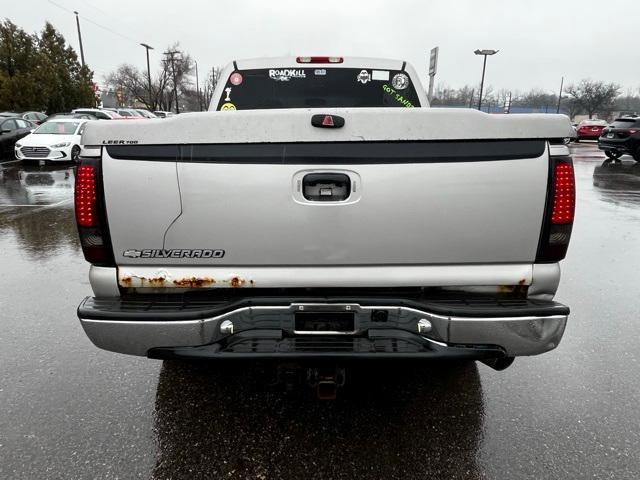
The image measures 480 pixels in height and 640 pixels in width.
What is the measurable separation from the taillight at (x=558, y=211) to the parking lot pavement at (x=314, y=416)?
105 cm

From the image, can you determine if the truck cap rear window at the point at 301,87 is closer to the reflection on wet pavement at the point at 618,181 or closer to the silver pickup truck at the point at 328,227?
the silver pickup truck at the point at 328,227

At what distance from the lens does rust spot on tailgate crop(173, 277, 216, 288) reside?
226 centimetres

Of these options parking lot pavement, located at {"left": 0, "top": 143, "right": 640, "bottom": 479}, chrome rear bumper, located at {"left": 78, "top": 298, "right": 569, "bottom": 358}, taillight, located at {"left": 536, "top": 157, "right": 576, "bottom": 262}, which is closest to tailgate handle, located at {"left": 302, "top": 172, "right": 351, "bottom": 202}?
chrome rear bumper, located at {"left": 78, "top": 298, "right": 569, "bottom": 358}

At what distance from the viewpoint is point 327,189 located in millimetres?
2166

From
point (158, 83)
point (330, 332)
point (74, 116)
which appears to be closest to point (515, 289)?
point (330, 332)

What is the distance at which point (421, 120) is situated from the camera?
6.97ft

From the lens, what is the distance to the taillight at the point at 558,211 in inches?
84.3

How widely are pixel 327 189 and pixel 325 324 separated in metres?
0.63

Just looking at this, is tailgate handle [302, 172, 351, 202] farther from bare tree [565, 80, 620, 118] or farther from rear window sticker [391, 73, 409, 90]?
bare tree [565, 80, 620, 118]

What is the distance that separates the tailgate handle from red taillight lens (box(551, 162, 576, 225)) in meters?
0.95

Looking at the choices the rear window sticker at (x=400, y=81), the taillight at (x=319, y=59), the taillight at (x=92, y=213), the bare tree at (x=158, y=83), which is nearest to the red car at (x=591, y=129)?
the rear window sticker at (x=400, y=81)

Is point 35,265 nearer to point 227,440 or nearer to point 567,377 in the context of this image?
point 227,440

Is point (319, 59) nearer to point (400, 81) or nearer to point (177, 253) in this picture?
point (400, 81)

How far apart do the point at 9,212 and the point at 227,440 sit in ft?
26.9
